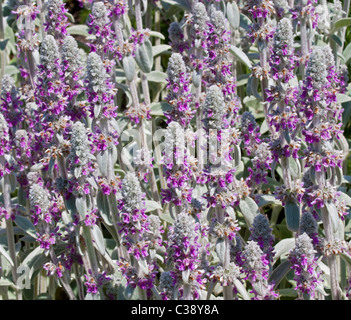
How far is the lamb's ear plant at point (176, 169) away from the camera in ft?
11.3

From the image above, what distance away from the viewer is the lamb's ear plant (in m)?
3.44

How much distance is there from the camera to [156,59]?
6.39 metres

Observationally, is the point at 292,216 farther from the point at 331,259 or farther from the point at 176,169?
the point at 176,169

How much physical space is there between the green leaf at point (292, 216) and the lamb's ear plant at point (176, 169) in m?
0.01

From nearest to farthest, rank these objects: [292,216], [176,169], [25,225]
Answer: [176,169] < [292,216] < [25,225]

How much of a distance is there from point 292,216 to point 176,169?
876 millimetres

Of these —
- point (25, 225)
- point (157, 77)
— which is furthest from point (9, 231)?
point (157, 77)

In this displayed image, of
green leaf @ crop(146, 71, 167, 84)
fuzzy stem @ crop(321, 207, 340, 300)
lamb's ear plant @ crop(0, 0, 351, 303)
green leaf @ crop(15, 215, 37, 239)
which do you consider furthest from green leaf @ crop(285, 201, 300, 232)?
→ green leaf @ crop(146, 71, 167, 84)

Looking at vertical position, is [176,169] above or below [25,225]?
above

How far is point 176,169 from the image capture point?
3.49 meters

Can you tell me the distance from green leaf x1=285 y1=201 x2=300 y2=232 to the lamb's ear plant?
14 millimetres

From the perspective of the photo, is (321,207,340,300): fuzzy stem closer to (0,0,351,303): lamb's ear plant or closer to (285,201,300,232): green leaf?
(0,0,351,303): lamb's ear plant
